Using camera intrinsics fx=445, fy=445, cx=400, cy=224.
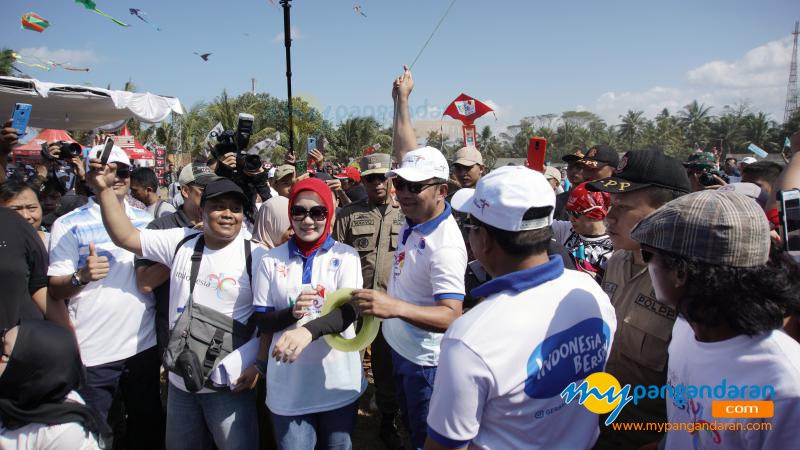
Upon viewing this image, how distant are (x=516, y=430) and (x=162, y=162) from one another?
2649 cm

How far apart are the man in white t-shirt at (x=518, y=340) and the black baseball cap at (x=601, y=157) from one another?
3029 millimetres

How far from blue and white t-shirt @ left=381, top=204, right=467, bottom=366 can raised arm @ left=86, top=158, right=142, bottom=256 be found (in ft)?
4.97

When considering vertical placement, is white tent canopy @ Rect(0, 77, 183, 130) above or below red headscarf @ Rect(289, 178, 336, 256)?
above

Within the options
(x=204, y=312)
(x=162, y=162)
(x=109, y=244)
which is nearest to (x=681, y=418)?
(x=204, y=312)

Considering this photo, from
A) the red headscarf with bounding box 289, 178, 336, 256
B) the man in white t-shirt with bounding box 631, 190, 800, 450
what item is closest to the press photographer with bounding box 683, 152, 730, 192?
the man in white t-shirt with bounding box 631, 190, 800, 450

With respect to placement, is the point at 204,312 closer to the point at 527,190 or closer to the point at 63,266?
the point at 63,266

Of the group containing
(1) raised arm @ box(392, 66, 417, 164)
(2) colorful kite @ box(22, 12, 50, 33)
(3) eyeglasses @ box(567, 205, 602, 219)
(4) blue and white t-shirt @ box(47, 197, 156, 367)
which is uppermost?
(2) colorful kite @ box(22, 12, 50, 33)

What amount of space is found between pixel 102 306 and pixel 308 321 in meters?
1.51

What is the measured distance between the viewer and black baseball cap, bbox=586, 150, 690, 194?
2.04 m

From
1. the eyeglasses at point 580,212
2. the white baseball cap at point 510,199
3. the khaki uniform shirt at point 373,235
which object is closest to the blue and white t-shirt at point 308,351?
the white baseball cap at point 510,199

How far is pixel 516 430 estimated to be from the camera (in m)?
1.31

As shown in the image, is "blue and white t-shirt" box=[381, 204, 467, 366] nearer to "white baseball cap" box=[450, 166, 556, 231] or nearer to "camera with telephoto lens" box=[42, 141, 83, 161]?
"white baseball cap" box=[450, 166, 556, 231]

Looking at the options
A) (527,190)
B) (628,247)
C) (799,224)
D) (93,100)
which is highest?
(93,100)

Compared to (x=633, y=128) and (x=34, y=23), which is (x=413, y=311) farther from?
(x=633, y=128)
